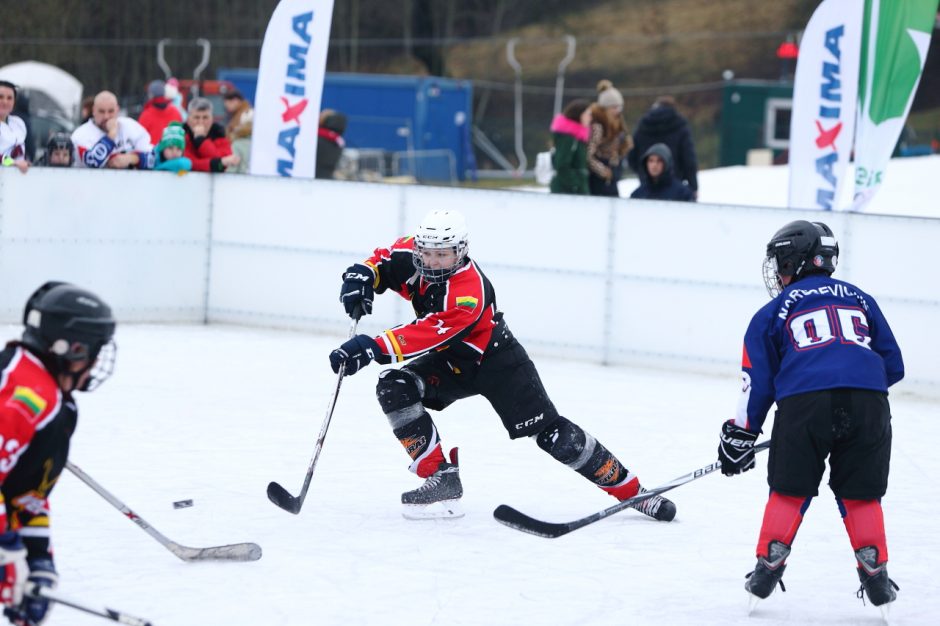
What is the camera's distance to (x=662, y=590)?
366cm

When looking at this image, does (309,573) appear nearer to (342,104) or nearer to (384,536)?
(384,536)

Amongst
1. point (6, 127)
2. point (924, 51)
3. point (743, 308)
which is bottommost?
point (743, 308)

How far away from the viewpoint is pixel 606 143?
8.40 m

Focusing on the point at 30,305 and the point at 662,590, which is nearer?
the point at 30,305

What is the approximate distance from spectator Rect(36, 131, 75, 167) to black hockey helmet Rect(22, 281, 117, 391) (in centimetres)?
554

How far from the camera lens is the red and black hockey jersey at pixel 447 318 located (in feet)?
13.4

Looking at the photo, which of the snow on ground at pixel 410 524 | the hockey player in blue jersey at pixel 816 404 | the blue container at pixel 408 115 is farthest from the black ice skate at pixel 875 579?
the blue container at pixel 408 115

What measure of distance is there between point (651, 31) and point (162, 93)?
20.7m

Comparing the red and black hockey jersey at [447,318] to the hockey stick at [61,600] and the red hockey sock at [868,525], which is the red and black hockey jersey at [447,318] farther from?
the hockey stick at [61,600]

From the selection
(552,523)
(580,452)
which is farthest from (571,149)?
(552,523)

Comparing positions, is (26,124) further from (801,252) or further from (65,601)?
(65,601)

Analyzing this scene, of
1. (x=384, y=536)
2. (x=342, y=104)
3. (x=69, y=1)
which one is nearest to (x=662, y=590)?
(x=384, y=536)

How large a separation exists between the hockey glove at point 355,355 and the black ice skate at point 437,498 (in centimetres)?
50

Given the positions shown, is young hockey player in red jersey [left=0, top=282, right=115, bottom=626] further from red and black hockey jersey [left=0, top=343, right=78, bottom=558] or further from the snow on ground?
the snow on ground
